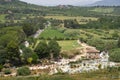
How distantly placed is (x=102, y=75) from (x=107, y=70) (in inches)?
161

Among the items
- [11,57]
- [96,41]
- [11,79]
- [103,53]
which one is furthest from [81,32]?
[11,79]

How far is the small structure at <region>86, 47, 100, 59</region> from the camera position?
76.8 m

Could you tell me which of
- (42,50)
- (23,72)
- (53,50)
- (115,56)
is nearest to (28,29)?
(53,50)

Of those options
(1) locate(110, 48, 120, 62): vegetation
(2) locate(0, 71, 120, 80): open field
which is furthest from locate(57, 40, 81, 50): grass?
(2) locate(0, 71, 120, 80): open field

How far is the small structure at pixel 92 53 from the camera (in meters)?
76.8

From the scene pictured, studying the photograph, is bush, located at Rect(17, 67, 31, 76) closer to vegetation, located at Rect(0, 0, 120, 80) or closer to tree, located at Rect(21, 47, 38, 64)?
vegetation, located at Rect(0, 0, 120, 80)

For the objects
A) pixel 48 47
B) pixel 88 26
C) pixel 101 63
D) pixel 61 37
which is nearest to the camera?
pixel 101 63

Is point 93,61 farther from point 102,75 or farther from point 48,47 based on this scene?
point 102,75

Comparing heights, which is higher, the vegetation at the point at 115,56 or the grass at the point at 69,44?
the vegetation at the point at 115,56

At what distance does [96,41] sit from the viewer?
3548 inches

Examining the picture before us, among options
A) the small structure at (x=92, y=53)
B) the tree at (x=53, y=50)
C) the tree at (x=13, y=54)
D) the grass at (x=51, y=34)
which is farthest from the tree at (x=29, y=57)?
the grass at (x=51, y=34)

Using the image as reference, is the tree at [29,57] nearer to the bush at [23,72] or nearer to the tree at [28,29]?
the bush at [23,72]

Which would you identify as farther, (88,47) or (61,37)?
(61,37)

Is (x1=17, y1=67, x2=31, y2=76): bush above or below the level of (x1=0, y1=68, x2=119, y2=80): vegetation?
below
